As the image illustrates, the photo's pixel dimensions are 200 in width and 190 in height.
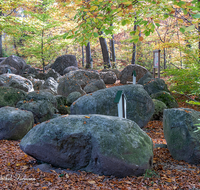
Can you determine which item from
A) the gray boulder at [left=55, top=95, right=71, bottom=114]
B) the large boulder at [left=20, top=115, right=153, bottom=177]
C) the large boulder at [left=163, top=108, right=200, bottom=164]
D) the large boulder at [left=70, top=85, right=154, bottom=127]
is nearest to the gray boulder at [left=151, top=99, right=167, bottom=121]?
the large boulder at [left=70, top=85, right=154, bottom=127]

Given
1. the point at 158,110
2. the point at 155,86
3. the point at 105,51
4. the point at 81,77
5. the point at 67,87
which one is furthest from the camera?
the point at 105,51

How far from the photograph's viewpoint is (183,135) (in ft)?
11.9

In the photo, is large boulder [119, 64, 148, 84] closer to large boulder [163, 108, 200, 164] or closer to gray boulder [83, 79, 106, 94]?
gray boulder [83, 79, 106, 94]

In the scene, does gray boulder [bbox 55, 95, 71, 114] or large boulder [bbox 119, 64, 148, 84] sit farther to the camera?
large boulder [bbox 119, 64, 148, 84]

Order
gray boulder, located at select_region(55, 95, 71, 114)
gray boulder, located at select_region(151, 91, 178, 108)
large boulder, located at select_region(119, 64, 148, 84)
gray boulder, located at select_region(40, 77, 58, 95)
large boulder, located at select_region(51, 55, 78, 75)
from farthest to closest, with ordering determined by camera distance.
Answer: large boulder, located at select_region(51, 55, 78, 75), large boulder, located at select_region(119, 64, 148, 84), gray boulder, located at select_region(40, 77, 58, 95), gray boulder, located at select_region(151, 91, 178, 108), gray boulder, located at select_region(55, 95, 71, 114)

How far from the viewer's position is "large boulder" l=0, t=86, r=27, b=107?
6.14 m

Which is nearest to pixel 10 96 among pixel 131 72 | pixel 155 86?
pixel 155 86

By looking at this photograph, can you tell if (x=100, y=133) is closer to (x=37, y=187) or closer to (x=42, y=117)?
(x=37, y=187)

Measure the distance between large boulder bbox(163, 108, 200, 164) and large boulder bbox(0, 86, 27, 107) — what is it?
480 cm

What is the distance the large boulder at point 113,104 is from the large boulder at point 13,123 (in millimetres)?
1399

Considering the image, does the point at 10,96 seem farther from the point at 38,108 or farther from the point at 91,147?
the point at 91,147

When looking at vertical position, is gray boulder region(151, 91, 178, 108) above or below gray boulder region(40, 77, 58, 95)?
below

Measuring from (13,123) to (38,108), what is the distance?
1.32 metres

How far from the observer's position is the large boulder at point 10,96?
6141mm
